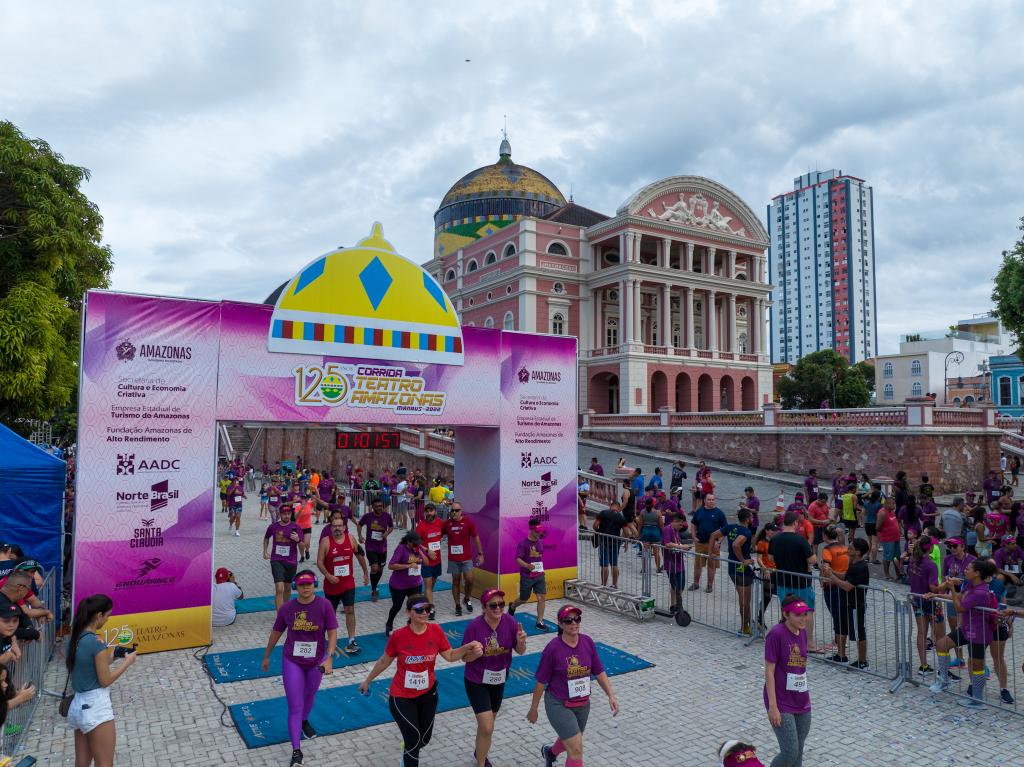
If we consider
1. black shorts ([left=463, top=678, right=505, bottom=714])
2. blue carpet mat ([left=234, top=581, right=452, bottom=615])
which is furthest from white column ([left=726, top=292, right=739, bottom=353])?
black shorts ([left=463, top=678, right=505, bottom=714])

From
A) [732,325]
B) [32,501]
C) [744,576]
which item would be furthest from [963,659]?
[732,325]

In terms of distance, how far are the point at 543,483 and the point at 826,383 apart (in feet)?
191

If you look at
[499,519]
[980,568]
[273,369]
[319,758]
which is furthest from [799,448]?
[319,758]

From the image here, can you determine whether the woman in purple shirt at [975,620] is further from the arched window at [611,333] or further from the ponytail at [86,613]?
the arched window at [611,333]

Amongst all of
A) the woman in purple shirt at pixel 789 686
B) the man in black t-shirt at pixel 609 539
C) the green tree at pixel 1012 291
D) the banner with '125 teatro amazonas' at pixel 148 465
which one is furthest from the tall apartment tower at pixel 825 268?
the woman in purple shirt at pixel 789 686

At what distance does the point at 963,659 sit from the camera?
8961 millimetres

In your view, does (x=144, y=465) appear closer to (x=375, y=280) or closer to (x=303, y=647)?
(x=375, y=280)

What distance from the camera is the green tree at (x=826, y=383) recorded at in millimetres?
63688

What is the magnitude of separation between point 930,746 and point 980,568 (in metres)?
1.99

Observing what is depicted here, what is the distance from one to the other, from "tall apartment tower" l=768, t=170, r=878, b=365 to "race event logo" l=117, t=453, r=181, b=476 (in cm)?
13822

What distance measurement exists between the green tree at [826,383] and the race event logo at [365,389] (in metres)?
58.2

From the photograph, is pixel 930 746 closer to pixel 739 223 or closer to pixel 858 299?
pixel 739 223

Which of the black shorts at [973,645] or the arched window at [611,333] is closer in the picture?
the black shorts at [973,645]

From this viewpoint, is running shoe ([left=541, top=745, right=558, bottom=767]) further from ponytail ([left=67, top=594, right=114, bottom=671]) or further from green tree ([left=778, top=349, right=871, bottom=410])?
green tree ([left=778, top=349, right=871, bottom=410])
